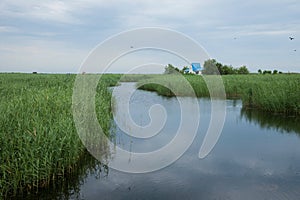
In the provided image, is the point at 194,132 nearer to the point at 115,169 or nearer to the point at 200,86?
the point at 115,169

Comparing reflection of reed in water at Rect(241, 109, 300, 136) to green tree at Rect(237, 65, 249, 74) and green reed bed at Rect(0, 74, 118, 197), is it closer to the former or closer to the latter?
green reed bed at Rect(0, 74, 118, 197)

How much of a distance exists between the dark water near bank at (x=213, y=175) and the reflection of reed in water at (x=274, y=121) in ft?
2.70

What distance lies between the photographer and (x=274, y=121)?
35.0 ft

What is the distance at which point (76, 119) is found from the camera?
621cm

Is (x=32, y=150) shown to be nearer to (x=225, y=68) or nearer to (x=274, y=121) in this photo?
(x=274, y=121)

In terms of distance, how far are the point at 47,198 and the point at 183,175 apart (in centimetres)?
260

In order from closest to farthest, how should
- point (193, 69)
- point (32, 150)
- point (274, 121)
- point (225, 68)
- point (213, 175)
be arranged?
point (32, 150)
point (213, 175)
point (274, 121)
point (193, 69)
point (225, 68)

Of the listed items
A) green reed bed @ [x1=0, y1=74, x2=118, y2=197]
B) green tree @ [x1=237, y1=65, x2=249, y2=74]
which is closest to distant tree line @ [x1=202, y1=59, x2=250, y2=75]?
green tree @ [x1=237, y1=65, x2=249, y2=74]

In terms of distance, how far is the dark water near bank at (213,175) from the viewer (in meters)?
4.80

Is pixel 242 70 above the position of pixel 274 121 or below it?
above

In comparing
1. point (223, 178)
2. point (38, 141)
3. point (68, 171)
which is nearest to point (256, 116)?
point (223, 178)

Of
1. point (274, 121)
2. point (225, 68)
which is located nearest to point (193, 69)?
point (225, 68)

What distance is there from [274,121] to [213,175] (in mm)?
6127

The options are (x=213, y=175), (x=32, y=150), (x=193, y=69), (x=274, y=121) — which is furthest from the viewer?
(x=193, y=69)
